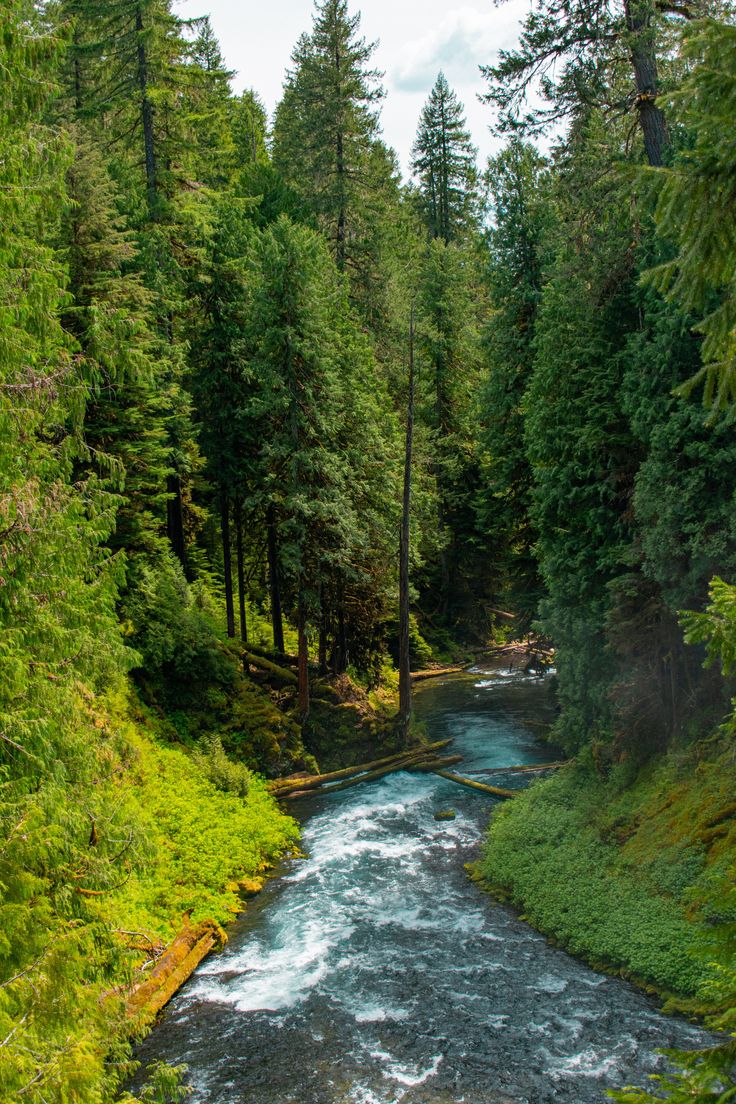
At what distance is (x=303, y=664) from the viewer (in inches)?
952

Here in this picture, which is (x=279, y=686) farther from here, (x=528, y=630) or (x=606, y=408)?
(x=606, y=408)

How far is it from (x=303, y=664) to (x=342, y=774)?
3683 mm

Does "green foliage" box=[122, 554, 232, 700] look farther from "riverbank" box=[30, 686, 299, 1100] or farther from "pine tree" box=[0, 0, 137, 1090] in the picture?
"pine tree" box=[0, 0, 137, 1090]

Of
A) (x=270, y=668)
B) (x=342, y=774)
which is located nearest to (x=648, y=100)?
(x=342, y=774)

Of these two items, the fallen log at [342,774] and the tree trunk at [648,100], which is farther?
the fallen log at [342,774]

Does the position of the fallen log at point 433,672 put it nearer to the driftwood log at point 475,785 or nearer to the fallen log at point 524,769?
the driftwood log at point 475,785

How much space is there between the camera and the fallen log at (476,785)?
19.8 m

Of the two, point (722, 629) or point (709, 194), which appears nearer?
point (709, 194)

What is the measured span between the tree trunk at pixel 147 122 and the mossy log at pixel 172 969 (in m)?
21.3

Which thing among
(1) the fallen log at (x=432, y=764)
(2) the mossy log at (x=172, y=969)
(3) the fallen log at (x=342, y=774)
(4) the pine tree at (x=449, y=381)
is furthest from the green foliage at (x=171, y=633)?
(4) the pine tree at (x=449, y=381)

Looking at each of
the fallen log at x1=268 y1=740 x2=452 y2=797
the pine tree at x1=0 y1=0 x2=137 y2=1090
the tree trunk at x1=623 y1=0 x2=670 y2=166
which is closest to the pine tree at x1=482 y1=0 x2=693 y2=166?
the tree trunk at x1=623 y1=0 x2=670 y2=166

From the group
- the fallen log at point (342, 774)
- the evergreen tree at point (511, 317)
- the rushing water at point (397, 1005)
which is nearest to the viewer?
the rushing water at point (397, 1005)

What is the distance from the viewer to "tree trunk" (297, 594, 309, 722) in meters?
23.6

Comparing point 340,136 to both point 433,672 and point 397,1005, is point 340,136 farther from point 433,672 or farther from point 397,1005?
point 397,1005
